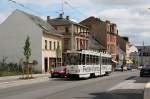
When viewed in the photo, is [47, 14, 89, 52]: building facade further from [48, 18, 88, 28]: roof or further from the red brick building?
the red brick building

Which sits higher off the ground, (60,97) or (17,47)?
(17,47)

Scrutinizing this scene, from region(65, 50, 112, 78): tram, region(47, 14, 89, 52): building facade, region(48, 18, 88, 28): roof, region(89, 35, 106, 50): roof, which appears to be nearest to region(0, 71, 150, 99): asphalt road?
region(65, 50, 112, 78): tram

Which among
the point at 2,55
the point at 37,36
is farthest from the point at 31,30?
the point at 2,55

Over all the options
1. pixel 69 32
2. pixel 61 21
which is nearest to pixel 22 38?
pixel 69 32

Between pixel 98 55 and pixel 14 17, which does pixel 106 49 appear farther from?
pixel 98 55

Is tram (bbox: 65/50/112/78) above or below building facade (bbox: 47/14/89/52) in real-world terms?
below

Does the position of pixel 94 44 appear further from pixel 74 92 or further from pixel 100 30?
pixel 74 92

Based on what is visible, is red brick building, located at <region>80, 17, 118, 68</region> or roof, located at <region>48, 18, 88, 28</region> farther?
red brick building, located at <region>80, 17, 118, 68</region>

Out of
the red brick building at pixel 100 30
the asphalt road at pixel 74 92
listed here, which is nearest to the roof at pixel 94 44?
the red brick building at pixel 100 30

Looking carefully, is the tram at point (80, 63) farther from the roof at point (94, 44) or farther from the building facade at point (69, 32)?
the roof at point (94, 44)

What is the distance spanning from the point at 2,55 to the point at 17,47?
295 cm

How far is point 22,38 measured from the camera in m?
74.8

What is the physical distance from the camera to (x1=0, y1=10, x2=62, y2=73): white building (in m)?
73.7

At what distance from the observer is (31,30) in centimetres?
7462
